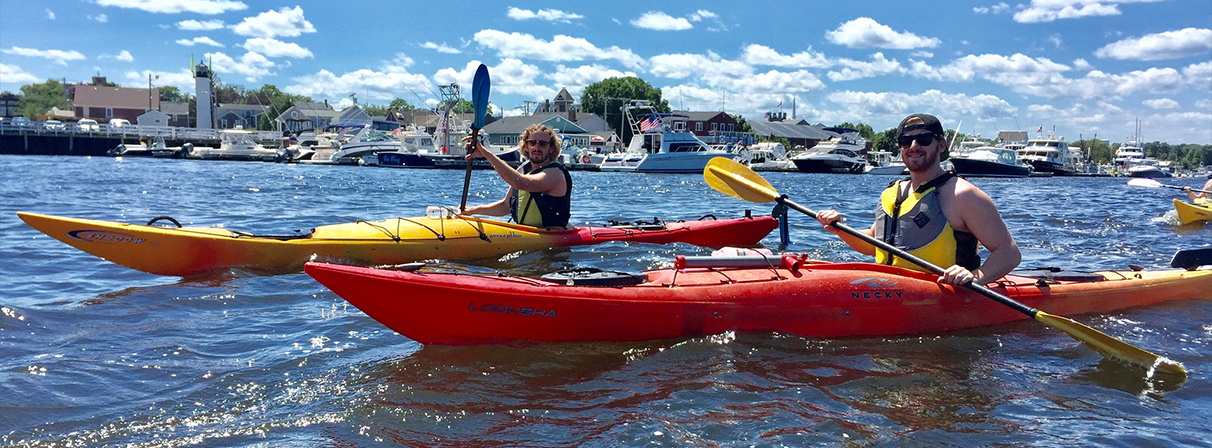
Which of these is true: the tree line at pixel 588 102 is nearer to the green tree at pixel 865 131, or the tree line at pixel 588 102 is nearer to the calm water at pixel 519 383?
the green tree at pixel 865 131

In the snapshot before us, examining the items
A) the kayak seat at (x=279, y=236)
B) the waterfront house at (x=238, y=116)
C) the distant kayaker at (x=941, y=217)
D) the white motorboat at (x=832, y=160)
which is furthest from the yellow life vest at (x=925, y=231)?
the waterfront house at (x=238, y=116)

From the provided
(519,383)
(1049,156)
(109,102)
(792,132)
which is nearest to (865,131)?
(792,132)

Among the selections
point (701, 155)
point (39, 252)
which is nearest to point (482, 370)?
point (39, 252)

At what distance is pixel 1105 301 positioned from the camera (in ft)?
17.7

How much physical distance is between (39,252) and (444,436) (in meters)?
6.79

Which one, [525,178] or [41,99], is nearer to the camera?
[525,178]

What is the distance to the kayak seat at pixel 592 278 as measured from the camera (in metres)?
4.42

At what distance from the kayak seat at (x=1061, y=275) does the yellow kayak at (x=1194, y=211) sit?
32.8 feet

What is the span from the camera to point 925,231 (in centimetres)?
471

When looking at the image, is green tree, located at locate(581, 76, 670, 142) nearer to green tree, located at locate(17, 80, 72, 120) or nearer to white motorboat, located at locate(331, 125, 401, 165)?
white motorboat, located at locate(331, 125, 401, 165)

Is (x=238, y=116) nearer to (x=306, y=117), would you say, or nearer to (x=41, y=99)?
(x=306, y=117)

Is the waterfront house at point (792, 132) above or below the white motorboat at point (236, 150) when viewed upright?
above

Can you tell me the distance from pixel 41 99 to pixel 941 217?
9703 cm

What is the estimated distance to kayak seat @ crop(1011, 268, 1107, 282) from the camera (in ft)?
17.7
